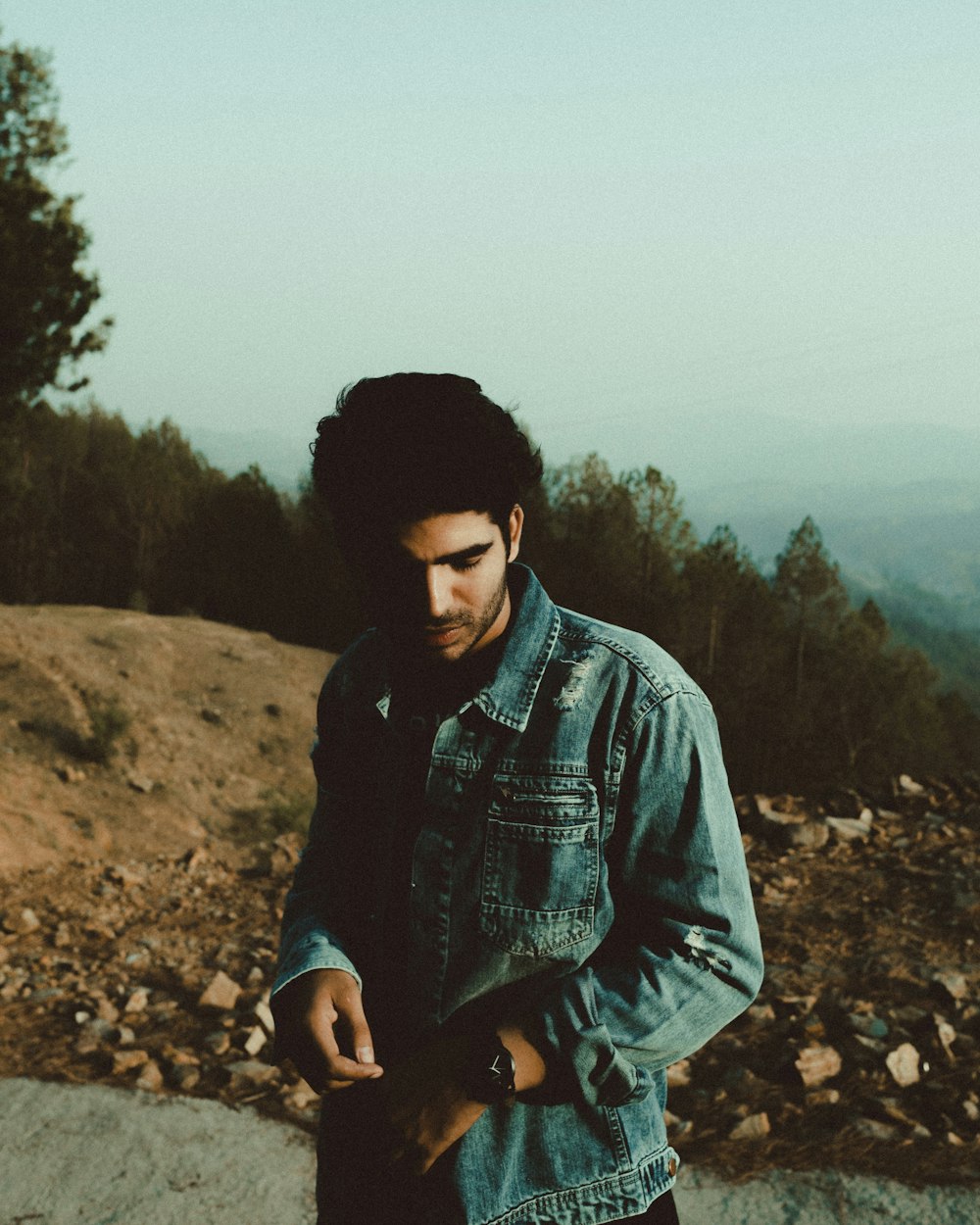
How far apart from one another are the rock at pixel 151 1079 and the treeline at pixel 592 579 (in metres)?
17.2

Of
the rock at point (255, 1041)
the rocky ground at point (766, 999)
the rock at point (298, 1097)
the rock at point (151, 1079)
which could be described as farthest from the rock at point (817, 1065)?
the rock at point (151, 1079)

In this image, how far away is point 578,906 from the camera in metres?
1.40

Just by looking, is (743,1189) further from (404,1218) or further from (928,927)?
(928,927)

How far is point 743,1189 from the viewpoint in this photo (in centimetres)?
302

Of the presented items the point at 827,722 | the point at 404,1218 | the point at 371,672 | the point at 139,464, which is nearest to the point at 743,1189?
the point at 404,1218

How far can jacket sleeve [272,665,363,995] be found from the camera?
1621mm

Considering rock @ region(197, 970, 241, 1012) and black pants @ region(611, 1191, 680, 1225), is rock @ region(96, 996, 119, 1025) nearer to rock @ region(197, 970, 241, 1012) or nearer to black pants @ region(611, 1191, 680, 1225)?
rock @ region(197, 970, 241, 1012)

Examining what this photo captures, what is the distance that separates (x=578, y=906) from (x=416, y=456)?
27.1 inches

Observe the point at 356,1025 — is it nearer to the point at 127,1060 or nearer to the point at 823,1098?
the point at 823,1098

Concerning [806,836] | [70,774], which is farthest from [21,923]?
[806,836]

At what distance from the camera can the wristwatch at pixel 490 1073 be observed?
1270 millimetres

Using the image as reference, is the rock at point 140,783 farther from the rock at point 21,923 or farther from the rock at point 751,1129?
the rock at point 751,1129

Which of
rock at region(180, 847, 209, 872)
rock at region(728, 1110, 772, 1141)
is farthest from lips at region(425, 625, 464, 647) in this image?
rock at region(180, 847, 209, 872)

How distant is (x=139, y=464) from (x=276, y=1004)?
25.2 metres
